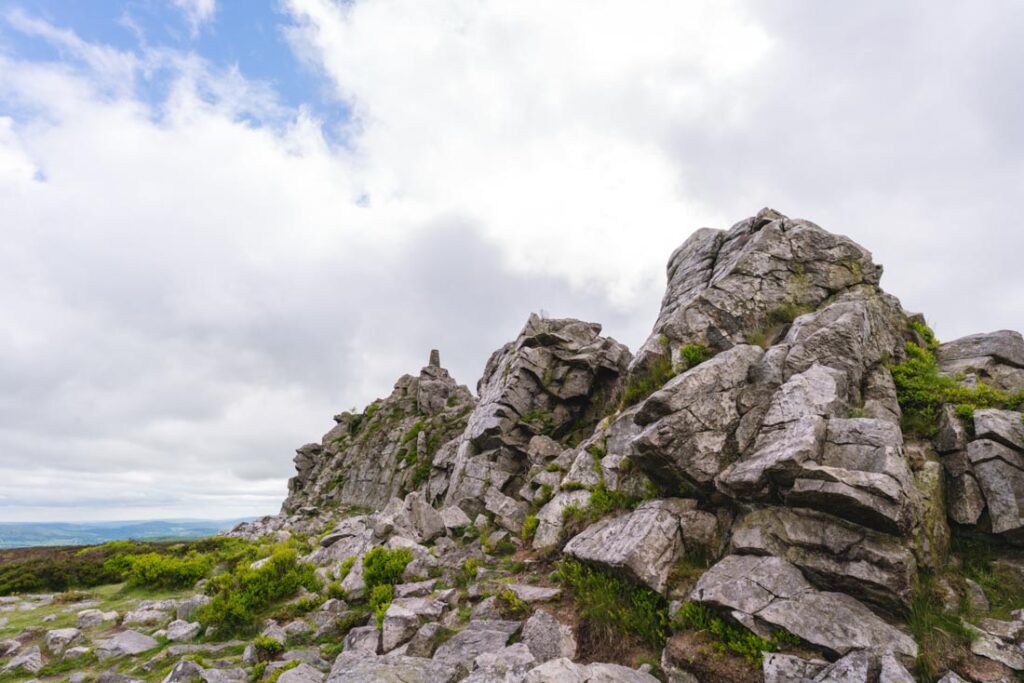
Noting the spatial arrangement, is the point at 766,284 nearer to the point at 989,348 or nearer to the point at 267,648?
the point at 989,348

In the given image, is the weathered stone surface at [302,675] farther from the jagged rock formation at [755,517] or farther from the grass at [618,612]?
the grass at [618,612]

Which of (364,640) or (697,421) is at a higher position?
(697,421)

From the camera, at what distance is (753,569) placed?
1012cm

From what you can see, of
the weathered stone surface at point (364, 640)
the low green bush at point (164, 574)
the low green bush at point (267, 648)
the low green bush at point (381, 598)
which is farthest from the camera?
the low green bush at point (164, 574)

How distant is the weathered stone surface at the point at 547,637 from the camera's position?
34.4ft

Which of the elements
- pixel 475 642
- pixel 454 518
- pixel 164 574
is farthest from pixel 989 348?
pixel 164 574

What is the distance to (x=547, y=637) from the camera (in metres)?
10.9

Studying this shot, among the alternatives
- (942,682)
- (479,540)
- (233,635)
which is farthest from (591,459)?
(233,635)

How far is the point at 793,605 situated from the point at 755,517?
2.32 metres

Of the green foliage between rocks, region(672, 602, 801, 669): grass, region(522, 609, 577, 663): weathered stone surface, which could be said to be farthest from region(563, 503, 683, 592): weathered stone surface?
the green foliage between rocks

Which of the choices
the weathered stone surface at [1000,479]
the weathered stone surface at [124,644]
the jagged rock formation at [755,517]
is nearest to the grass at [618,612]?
the jagged rock formation at [755,517]

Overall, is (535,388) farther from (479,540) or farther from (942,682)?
(942,682)

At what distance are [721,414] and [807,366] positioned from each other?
369 cm

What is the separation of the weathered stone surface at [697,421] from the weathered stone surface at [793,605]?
272 cm
